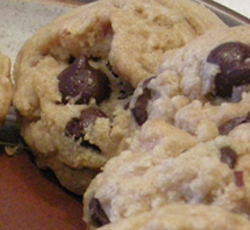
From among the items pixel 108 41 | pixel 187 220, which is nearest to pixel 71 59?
pixel 108 41

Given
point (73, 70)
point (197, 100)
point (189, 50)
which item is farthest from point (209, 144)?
point (73, 70)

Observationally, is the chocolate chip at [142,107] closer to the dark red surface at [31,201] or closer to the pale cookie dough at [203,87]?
the pale cookie dough at [203,87]

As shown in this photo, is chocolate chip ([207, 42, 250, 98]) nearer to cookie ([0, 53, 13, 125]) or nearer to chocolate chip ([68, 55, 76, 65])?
chocolate chip ([68, 55, 76, 65])

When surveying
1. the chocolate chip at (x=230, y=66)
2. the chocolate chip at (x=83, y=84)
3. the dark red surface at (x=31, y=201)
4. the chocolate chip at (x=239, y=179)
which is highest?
the chocolate chip at (x=230, y=66)

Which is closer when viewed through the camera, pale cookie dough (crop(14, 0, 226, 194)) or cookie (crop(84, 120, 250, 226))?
cookie (crop(84, 120, 250, 226))

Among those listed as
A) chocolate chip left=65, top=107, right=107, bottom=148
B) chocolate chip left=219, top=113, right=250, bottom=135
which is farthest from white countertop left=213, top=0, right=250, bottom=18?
chocolate chip left=219, top=113, right=250, bottom=135

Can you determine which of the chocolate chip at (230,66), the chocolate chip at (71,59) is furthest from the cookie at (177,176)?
the chocolate chip at (71,59)
